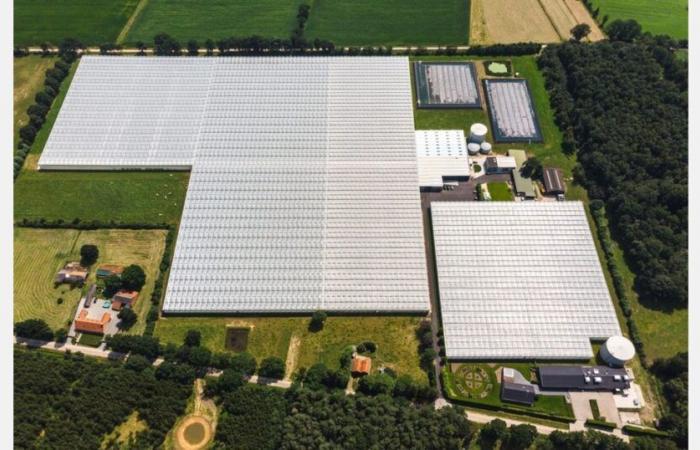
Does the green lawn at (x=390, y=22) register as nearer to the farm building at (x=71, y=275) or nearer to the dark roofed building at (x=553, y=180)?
the dark roofed building at (x=553, y=180)

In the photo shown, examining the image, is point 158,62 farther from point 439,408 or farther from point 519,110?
point 439,408

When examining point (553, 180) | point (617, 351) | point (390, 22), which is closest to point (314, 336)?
point (617, 351)

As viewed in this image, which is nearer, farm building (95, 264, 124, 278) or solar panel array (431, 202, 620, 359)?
solar panel array (431, 202, 620, 359)

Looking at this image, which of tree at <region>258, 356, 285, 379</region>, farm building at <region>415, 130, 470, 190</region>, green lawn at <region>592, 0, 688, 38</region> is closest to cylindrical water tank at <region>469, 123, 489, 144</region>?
farm building at <region>415, 130, 470, 190</region>

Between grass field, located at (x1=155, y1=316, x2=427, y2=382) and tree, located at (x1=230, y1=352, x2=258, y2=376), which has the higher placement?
grass field, located at (x1=155, y1=316, x2=427, y2=382)

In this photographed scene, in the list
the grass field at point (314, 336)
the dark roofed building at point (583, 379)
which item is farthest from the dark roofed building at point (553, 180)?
the grass field at point (314, 336)

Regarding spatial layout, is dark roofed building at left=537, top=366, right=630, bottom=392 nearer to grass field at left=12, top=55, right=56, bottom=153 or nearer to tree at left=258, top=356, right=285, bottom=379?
tree at left=258, top=356, right=285, bottom=379

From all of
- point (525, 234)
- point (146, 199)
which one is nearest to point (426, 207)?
point (525, 234)
